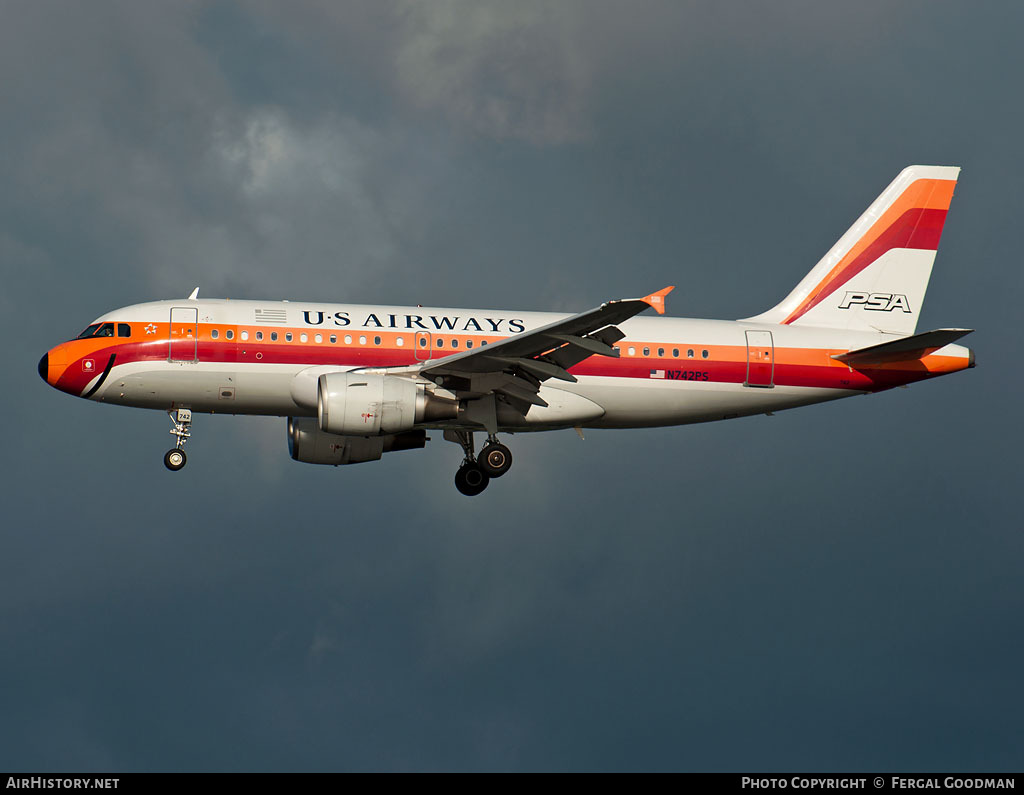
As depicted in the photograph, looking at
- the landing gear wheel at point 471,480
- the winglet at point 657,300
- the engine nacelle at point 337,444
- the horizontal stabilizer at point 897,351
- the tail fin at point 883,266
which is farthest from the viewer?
the tail fin at point 883,266

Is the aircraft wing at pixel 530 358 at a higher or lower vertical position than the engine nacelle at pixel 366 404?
higher

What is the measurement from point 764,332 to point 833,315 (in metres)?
3.61

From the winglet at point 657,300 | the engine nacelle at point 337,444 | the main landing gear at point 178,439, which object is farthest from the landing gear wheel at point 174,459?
the winglet at point 657,300

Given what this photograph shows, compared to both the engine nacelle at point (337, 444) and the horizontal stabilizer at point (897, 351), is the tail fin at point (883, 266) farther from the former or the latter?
the engine nacelle at point (337, 444)

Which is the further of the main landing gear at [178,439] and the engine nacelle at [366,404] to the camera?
the main landing gear at [178,439]

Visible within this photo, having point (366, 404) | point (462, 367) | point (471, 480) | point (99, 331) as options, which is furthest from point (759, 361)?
point (99, 331)

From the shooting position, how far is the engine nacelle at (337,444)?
46781mm

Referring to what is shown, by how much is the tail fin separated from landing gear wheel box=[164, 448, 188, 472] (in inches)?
736

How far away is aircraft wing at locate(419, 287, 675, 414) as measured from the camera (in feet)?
129

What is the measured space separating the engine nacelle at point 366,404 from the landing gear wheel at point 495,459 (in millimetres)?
3817

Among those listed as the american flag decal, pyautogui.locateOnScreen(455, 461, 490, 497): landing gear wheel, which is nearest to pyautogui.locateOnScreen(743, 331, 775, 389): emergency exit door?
pyautogui.locateOnScreen(455, 461, 490, 497): landing gear wheel

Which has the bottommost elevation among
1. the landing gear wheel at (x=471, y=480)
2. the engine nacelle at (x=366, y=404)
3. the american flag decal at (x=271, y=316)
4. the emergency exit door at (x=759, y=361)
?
the landing gear wheel at (x=471, y=480)
